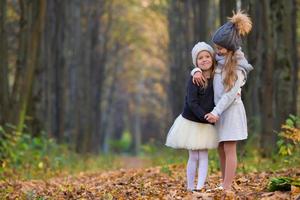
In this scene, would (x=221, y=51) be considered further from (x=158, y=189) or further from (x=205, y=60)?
(x=158, y=189)

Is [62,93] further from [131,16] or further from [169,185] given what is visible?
[131,16]

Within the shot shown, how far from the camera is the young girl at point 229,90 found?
788cm

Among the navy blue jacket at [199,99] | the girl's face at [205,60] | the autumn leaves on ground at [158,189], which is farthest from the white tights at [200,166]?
the girl's face at [205,60]

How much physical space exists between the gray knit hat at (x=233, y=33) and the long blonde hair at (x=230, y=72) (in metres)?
0.15

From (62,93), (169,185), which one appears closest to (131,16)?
(62,93)

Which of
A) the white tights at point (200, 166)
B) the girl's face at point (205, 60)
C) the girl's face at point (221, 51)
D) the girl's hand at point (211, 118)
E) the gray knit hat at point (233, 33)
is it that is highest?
the gray knit hat at point (233, 33)

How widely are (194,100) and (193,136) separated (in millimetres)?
407

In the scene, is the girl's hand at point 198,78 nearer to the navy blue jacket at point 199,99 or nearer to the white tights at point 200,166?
the navy blue jacket at point 199,99

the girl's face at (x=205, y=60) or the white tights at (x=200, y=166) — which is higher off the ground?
the girl's face at (x=205, y=60)

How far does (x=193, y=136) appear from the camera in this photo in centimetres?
807

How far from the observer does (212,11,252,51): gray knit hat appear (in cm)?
796

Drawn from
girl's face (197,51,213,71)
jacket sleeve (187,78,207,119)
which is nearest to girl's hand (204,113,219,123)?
jacket sleeve (187,78,207,119)

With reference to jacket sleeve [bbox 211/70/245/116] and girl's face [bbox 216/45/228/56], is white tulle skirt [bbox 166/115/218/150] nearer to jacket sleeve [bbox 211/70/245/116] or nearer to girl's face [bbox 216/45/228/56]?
jacket sleeve [bbox 211/70/245/116]

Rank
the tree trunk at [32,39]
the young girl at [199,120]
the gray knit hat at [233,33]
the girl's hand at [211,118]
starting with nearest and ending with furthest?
1. the girl's hand at [211,118]
2. the gray knit hat at [233,33]
3. the young girl at [199,120]
4. the tree trunk at [32,39]
